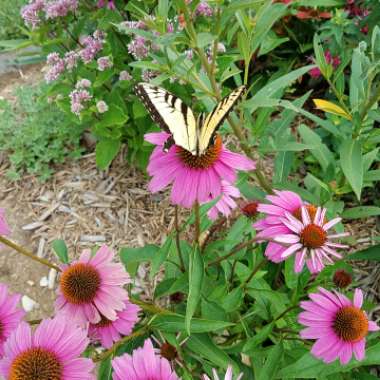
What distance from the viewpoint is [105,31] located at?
2371 mm

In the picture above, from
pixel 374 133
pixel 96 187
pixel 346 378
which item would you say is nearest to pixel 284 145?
pixel 374 133

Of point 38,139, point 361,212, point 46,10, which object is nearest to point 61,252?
point 361,212

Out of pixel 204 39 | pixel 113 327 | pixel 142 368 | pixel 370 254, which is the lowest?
pixel 370 254

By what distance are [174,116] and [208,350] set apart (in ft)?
2.02

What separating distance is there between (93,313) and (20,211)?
1.71 meters

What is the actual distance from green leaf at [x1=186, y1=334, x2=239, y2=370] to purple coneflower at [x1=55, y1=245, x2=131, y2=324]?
0.27 metres

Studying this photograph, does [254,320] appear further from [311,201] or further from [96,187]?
[96,187]

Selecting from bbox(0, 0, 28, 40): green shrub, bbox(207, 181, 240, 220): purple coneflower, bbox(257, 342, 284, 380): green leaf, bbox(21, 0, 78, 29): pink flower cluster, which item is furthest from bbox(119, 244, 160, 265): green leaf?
bbox(0, 0, 28, 40): green shrub

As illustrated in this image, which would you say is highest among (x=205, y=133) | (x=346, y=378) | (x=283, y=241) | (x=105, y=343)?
(x=205, y=133)

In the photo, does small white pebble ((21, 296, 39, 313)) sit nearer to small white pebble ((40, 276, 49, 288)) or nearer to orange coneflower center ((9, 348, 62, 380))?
small white pebble ((40, 276, 49, 288))

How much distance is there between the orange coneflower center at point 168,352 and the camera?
1.31 m

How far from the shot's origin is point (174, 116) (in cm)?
107

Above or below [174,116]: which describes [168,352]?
below

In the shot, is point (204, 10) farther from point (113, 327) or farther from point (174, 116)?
point (113, 327)
